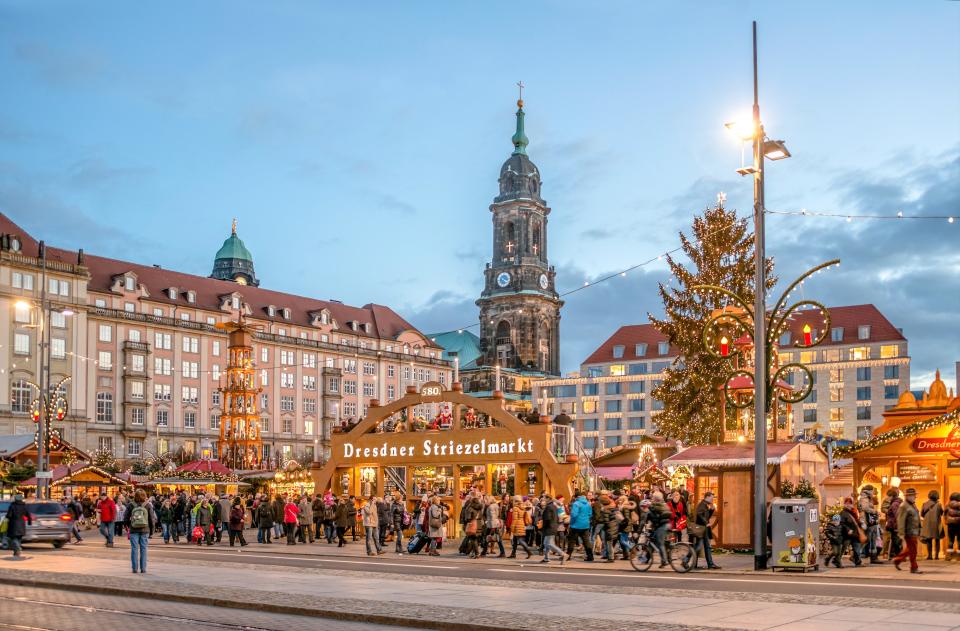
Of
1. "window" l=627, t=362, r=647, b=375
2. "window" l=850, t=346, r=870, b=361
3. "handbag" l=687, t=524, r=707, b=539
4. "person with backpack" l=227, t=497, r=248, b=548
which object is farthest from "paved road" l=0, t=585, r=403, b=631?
"window" l=627, t=362, r=647, b=375

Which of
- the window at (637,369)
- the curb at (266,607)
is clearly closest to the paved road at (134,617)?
the curb at (266,607)

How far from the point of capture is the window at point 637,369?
124 meters

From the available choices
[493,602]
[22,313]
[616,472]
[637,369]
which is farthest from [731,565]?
[637,369]

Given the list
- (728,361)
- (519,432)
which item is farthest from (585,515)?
(728,361)

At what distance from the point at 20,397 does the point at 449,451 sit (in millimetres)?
64302

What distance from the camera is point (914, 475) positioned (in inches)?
1144

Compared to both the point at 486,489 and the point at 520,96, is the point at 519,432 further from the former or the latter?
the point at 520,96

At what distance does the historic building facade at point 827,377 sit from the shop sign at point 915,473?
72572mm

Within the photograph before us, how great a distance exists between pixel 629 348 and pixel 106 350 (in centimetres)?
5485

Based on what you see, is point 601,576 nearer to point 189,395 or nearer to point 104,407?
point 104,407

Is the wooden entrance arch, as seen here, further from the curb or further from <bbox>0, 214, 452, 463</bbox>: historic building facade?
<bbox>0, 214, 452, 463</bbox>: historic building facade

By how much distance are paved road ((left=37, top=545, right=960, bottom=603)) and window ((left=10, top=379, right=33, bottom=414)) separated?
61.9 metres

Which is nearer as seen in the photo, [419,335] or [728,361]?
[728,361]

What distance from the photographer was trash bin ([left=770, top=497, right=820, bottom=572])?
23.8m
